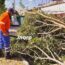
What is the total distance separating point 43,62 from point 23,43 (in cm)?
96

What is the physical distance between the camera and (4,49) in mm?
9312

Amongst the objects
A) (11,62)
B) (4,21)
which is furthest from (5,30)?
(11,62)

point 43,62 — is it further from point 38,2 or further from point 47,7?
point 38,2

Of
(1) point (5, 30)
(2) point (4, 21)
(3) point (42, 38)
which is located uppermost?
(2) point (4, 21)

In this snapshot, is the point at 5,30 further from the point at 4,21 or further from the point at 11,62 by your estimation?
the point at 11,62

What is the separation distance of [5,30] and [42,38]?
109cm

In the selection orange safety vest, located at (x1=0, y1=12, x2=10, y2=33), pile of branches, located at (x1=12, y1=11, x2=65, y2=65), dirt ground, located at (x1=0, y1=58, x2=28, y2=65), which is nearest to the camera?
pile of branches, located at (x1=12, y1=11, x2=65, y2=65)

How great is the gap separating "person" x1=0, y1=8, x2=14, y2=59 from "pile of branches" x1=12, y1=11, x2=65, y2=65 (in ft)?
0.81

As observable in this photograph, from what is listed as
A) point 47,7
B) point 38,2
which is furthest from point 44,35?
point 38,2

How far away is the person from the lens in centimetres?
892

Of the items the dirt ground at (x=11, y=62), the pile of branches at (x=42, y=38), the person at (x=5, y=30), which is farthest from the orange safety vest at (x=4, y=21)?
the dirt ground at (x=11, y=62)

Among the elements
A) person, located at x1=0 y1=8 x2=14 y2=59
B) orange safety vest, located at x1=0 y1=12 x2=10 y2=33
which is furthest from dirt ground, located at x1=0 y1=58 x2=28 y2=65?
→ orange safety vest, located at x1=0 y1=12 x2=10 y2=33

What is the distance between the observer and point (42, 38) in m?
8.77

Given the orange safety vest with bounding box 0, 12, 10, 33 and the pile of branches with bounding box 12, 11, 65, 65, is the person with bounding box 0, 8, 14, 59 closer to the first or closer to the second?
the orange safety vest with bounding box 0, 12, 10, 33
